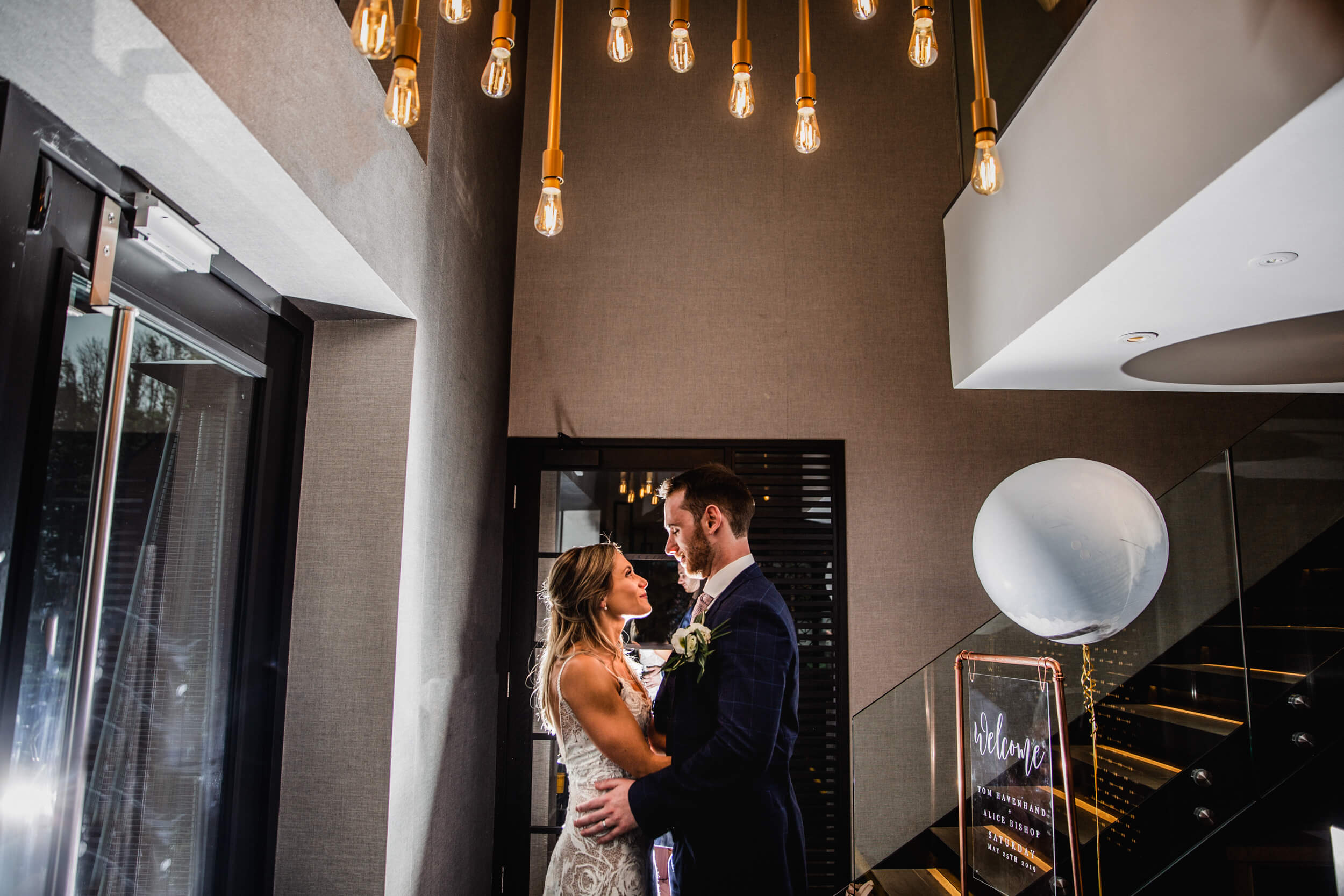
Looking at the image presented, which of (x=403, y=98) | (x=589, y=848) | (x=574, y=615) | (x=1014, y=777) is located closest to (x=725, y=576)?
(x=574, y=615)

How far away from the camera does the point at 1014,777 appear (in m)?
2.28

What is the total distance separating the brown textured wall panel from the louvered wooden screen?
91 millimetres

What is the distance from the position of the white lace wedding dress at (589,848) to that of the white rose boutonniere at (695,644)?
1.07ft

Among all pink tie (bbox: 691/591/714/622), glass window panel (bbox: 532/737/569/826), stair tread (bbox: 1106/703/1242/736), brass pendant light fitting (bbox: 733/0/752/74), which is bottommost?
glass window panel (bbox: 532/737/569/826)

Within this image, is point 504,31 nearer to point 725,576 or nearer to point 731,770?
point 725,576

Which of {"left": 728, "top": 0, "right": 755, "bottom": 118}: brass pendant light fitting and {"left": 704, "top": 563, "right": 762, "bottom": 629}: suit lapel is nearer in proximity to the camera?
{"left": 728, "top": 0, "right": 755, "bottom": 118}: brass pendant light fitting

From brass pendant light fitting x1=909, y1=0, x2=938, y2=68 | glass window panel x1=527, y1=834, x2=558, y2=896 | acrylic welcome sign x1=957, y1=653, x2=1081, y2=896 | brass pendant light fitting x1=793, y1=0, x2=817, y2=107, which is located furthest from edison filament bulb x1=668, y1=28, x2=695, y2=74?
glass window panel x1=527, y1=834, x2=558, y2=896

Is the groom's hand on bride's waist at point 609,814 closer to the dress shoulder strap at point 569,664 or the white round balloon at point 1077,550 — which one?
the dress shoulder strap at point 569,664

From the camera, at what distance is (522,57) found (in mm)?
4000

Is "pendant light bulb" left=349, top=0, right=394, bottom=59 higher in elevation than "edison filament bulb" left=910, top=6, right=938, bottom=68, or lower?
lower

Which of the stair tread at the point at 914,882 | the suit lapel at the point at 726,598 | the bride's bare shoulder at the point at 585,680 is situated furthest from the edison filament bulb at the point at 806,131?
the stair tread at the point at 914,882

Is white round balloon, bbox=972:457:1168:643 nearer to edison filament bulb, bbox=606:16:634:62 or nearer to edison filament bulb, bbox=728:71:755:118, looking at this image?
edison filament bulb, bbox=728:71:755:118

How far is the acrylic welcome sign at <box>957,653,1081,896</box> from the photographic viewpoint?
6.99ft

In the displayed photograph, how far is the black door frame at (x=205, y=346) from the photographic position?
1.36 m
